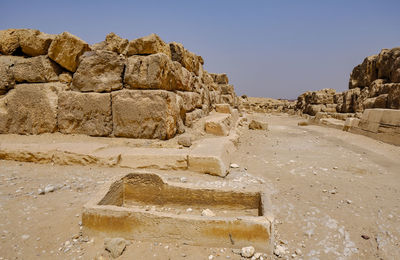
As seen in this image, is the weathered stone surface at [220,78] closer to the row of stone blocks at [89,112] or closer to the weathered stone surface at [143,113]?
the row of stone blocks at [89,112]

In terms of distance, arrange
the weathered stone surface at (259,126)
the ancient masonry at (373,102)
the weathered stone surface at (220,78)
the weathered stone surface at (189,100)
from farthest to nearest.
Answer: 1. the weathered stone surface at (220,78)
2. the weathered stone surface at (259,126)
3. the ancient masonry at (373,102)
4. the weathered stone surface at (189,100)

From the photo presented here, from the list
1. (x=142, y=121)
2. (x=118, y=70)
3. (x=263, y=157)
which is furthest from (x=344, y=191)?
(x=118, y=70)

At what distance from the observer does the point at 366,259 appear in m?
1.61

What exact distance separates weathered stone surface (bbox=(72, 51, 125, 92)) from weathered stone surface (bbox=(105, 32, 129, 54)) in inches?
5.3

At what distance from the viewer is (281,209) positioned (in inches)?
87.6

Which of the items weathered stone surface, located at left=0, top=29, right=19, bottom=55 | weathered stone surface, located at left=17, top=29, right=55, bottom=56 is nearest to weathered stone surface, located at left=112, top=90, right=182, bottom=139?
weathered stone surface, located at left=17, top=29, right=55, bottom=56

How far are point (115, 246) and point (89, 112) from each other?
2.99 meters

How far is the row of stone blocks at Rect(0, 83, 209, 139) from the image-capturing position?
12.5 feet

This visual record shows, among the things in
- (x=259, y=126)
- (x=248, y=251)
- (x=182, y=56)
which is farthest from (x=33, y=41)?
(x=259, y=126)

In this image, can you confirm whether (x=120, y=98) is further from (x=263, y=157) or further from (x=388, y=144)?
(x=388, y=144)

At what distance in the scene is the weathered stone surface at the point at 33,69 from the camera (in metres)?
4.14

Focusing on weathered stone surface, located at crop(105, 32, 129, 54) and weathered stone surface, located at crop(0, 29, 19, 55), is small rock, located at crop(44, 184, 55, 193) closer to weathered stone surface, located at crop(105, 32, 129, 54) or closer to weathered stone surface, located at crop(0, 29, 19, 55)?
weathered stone surface, located at crop(105, 32, 129, 54)

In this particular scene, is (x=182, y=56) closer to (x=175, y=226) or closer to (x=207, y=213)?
(x=207, y=213)

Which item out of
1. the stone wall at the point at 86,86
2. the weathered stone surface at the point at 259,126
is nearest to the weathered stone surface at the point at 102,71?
the stone wall at the point at 86,86
